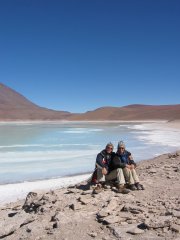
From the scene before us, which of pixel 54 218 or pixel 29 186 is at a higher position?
pixel 54 218

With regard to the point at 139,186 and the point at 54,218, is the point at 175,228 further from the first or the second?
the point at 139,186

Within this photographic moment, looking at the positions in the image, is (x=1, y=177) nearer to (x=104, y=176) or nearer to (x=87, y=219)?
(x=104, y=176)

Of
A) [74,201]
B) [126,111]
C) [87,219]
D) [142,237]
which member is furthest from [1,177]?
[126,111]

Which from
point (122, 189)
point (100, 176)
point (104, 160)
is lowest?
point (122, 189)

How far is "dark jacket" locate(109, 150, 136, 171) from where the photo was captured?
6609 mm

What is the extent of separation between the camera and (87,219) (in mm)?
5305

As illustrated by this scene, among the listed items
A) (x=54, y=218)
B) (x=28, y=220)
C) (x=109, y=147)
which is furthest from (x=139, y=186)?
(x=28, y=220)

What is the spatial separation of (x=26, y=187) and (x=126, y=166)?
321 centimetres

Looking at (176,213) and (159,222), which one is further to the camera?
(176,213)

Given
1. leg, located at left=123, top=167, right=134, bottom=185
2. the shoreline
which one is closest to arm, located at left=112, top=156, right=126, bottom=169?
leg, located at left=123, top=167, right=134, bottom=185

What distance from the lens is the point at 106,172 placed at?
6621mm

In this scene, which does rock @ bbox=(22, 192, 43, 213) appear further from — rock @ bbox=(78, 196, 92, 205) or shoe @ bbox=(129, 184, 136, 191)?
shoe @ bbox=(129, 184, 136, 191)

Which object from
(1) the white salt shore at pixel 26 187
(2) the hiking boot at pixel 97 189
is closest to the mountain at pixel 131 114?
(1) the white salt shore at pixel 26 187

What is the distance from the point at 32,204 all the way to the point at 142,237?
2.32 metres
